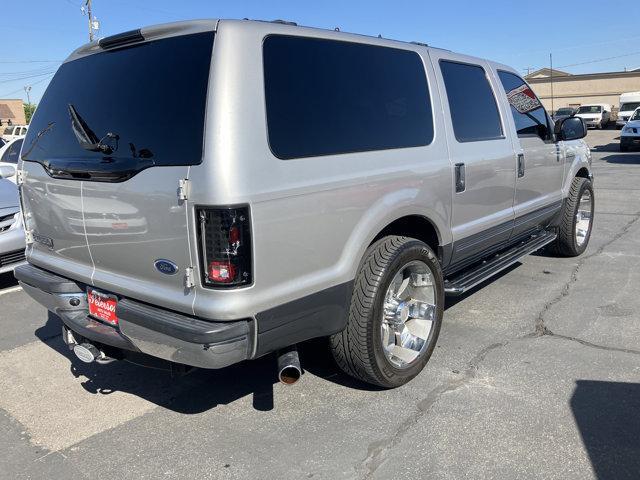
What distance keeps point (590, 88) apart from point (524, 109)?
182ft

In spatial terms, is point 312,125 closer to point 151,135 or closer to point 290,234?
point 290,234

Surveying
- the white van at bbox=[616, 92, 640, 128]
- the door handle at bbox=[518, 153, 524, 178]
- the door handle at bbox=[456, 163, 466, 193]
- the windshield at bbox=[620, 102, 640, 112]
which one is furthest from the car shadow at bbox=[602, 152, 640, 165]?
the door handle at bbox=[456, 163, 466, 193]

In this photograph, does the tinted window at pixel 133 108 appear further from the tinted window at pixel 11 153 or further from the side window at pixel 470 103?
the tinted window at pixel 11 153

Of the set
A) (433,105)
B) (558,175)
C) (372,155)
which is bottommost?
(558,175)

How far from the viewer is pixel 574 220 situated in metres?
6.13

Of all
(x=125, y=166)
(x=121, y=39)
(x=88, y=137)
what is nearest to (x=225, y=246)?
(x=125, y=166)

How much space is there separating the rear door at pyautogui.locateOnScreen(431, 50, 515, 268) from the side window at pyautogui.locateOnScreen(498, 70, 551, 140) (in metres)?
0.33

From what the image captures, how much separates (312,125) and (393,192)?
0.69 m

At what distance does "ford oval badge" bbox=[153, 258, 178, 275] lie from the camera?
2.58 m

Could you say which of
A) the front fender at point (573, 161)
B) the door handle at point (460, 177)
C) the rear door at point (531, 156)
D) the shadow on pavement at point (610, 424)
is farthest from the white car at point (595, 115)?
the shadow on pavement at point (610, 424)

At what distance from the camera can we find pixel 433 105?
147 inches

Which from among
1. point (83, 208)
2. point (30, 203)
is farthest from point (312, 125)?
point (30, 203)

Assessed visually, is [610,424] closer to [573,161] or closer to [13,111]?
[573,161]

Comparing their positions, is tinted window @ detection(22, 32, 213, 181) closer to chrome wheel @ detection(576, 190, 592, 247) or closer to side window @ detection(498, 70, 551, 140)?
side window @ detection(498, 70, 551, 140)
